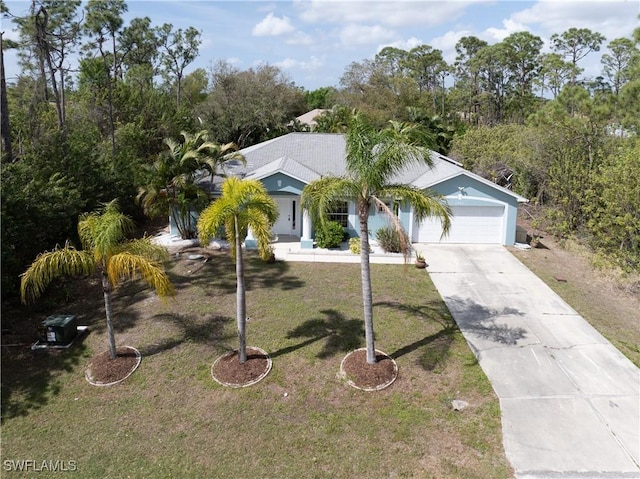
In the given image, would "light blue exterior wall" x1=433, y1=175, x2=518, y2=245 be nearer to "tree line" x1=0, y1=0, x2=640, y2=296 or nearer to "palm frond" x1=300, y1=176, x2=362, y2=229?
"tree line" x1=0, y1=0, x2=640, y2=296

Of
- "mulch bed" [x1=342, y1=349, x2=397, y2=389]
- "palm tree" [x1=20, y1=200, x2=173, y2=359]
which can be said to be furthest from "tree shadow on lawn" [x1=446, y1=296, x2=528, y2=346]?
"palm tree" [x1=20, y1=200, x2=173, y2=359]

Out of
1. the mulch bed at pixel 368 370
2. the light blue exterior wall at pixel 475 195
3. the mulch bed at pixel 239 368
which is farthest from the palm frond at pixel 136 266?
the light blue exterior wall at pixel 475 195

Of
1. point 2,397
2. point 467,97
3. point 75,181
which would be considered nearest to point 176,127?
point 75,181

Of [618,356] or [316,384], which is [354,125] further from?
[618,356]

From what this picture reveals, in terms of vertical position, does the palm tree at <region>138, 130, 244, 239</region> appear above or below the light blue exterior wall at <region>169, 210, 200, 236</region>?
above

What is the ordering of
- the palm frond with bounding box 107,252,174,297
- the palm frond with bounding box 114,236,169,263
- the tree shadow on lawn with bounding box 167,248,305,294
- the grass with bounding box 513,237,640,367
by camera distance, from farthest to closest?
the tree shadow on lawn with bounding box 167,248,305,294 < the grass with bounding box 513,237,640,367 < the palm frond with bounding box 114,236,169,263 < the palm frond with bounding box 107,252,174,297

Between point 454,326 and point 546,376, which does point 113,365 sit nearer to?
point 454,326
